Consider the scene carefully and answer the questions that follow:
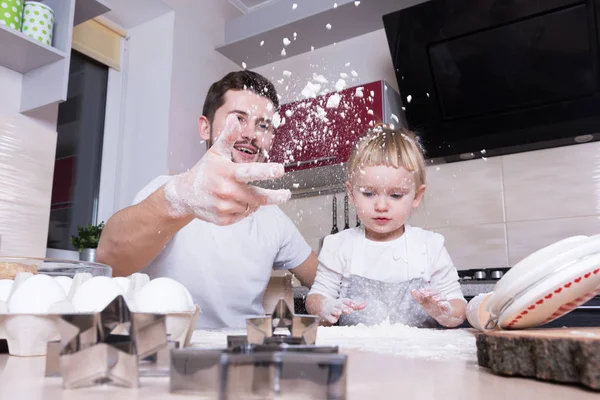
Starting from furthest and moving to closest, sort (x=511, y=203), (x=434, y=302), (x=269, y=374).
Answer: (x=511, y=203) → (x=434, y=302) → (x=269, y=374)

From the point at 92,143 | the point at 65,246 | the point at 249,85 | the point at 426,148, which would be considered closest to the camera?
the point at 249,85

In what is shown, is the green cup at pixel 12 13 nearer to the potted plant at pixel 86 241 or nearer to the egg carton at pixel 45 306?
the potted plant at pixel 86 241

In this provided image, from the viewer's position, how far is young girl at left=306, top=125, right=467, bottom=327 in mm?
1406

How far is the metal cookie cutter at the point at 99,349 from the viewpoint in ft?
1.11

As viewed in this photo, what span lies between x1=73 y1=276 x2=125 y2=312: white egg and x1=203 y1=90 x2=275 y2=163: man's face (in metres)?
1.35

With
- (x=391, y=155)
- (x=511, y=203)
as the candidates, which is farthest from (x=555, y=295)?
(x=511, y=203)

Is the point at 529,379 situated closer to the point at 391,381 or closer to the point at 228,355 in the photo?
the point at 391,381

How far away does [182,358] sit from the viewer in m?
0.31

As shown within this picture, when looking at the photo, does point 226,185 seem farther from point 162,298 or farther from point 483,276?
point 483,276

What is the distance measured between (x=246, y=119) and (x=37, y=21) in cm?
98

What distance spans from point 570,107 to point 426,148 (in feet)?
2.11

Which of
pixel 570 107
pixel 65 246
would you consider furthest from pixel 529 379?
pixel 65 246

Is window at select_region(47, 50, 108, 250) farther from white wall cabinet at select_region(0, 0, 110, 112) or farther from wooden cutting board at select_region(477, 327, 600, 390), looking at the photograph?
wooden cutting board at select_region(477, 327, 600, 390)

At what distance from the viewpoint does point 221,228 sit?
1872 mm
